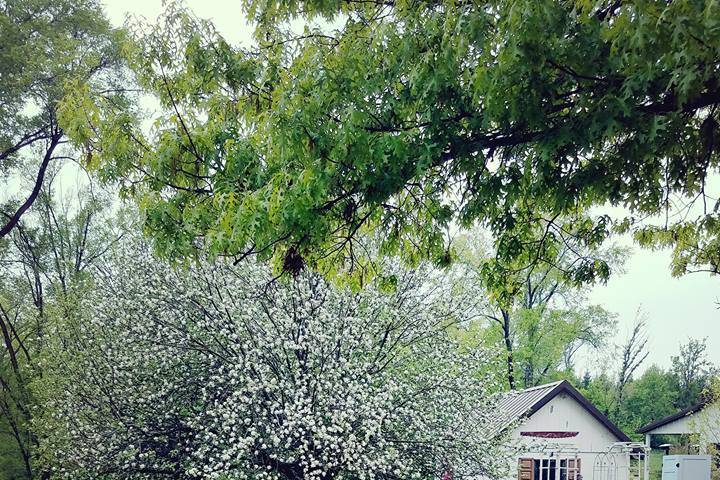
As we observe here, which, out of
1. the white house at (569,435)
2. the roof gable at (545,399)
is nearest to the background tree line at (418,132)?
the roof gable at (545,399)

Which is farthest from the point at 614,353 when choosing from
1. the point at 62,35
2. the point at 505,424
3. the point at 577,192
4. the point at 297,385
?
the point at 577,192

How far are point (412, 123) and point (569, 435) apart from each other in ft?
51.8

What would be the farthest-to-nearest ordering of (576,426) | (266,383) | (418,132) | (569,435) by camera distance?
(576,426) → (569,435) → (266,383) → (418,132)

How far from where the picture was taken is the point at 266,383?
9.52 metres

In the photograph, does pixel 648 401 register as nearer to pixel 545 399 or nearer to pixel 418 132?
pixel 545 399

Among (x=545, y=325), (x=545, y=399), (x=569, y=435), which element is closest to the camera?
(x=569, y=435)

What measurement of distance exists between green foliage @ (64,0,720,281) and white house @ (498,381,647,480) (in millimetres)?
13553

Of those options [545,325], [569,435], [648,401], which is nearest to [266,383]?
[569,435]

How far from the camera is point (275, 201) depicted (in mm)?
3949

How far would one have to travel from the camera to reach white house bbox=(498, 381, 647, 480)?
18078 millimetres

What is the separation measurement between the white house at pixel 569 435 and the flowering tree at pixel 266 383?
22.4 feet

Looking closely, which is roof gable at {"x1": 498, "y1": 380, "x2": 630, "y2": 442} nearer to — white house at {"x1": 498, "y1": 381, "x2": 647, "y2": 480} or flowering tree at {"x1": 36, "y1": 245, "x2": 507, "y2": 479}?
white house at {"x1": 498, "y1": 381, "x2": 647, "y2": 480}

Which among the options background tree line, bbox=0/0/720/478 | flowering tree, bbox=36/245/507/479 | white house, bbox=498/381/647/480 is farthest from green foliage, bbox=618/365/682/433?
background tree line, bbox=0/0/720/478

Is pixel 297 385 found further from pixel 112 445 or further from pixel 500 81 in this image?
pixel 500 81
